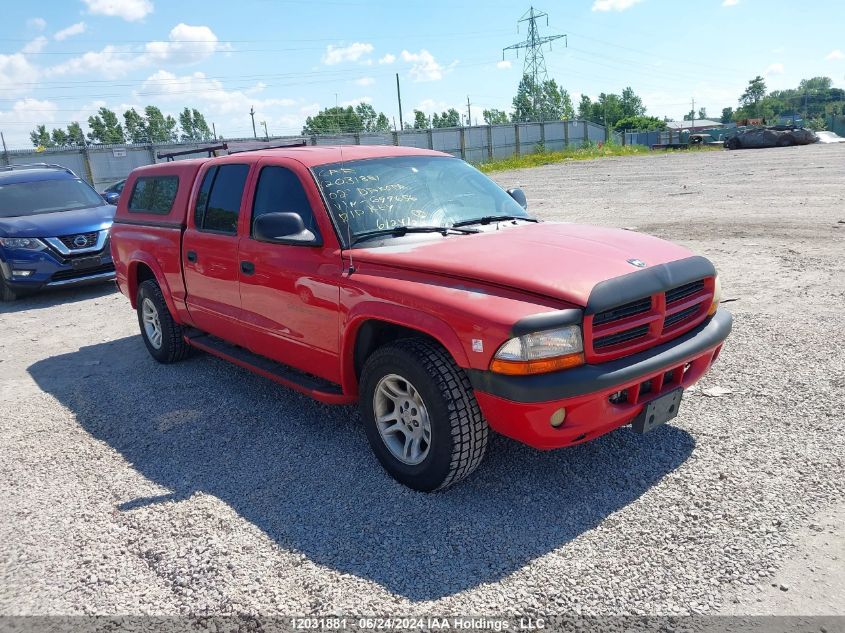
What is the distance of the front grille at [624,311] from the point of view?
322cm

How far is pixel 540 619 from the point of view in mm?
2656

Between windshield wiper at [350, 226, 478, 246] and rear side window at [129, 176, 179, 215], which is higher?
rear side window at [129, 176, 179, 215]

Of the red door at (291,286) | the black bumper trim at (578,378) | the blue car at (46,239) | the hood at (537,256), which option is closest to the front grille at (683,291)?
the hood at (537,256)

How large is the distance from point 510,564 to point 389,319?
1.38 m

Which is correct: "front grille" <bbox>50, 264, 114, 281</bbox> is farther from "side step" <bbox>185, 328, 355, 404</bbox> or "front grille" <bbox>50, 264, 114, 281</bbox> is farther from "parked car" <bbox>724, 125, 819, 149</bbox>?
"parked car" <bbox>724, 125, 819, 149</bbox>

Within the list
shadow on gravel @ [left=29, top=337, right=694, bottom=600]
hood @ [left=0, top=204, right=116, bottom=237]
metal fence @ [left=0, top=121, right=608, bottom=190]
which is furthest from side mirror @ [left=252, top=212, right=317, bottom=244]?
metal fence @ [left=0, top=121, right=608, bottom=190]

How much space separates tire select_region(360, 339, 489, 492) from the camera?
3.33 m

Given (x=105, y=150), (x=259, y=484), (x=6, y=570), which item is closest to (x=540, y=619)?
(x=259, y=484)

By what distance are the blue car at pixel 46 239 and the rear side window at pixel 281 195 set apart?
20.7ft

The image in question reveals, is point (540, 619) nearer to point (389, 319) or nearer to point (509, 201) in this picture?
point (389, 319)

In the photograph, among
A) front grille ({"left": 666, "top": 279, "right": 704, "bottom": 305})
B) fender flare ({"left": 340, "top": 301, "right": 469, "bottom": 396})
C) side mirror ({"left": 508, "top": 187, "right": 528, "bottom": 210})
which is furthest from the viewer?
side mirror ({"left": 508, "top": 187, "right": 528, "bottom": 210})

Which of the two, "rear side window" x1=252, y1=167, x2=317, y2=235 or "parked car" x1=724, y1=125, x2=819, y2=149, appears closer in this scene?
"rear side window" x1=252, y1=167, x2=317, y2=235

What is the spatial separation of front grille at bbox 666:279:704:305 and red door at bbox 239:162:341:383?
6.20 feet

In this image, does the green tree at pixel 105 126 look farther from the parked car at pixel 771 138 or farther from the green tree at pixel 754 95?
the green tree at pixel 754 95
